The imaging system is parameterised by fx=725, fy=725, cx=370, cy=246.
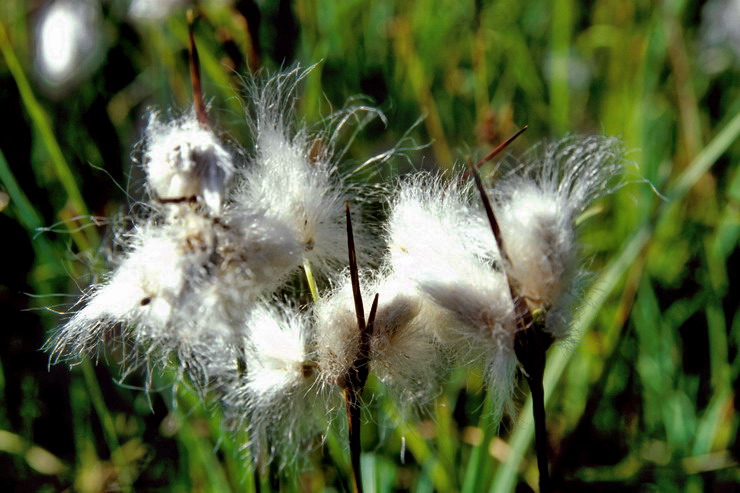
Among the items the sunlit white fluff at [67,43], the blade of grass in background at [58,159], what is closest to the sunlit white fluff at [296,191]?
the blade of grass in background at [58,159]

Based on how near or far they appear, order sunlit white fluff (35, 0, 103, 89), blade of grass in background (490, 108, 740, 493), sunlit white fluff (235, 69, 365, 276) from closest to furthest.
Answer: sunlit white fluff (235, 69, 365, 276) < blade of grass in background (490, 108, 740, 493) < sunlit white fluff (35, 0, 103, 89)

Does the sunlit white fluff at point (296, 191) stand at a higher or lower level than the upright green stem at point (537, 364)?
higher

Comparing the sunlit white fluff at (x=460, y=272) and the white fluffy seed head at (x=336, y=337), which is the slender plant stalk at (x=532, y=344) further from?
the white fluffy seed head at (x=336, y=337)

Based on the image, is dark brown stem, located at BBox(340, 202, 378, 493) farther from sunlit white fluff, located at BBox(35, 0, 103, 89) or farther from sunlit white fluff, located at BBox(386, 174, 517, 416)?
sunlit white fluff, located at BBox(35, 0, 103, 89)

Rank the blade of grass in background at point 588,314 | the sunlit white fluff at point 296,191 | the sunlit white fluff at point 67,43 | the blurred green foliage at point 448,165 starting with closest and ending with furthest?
the sunlit white fluff at point 296,191, the blade of grass in background at point 588,314, the blurred green foliage at point 448,165, the sunlit white fluff at point 67,43

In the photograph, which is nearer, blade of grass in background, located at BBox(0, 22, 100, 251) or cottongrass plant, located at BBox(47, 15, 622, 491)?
cottongrass plant, located at BBox(47, 15, 622, 491)

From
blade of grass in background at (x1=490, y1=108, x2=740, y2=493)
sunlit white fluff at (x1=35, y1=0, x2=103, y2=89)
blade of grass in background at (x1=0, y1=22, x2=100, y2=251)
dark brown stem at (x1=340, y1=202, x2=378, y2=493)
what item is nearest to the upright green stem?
dark brown stem at (x1=340, y1=202, x2=378, y2=493)

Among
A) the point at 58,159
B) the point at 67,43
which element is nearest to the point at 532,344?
the point at 58,159

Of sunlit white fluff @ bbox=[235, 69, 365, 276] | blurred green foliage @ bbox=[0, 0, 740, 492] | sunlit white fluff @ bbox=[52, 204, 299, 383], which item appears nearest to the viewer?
sunlit white fluff @ bbox=[52, 204, 299, 383]

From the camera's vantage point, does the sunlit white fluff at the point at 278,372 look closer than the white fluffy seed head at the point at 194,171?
No
